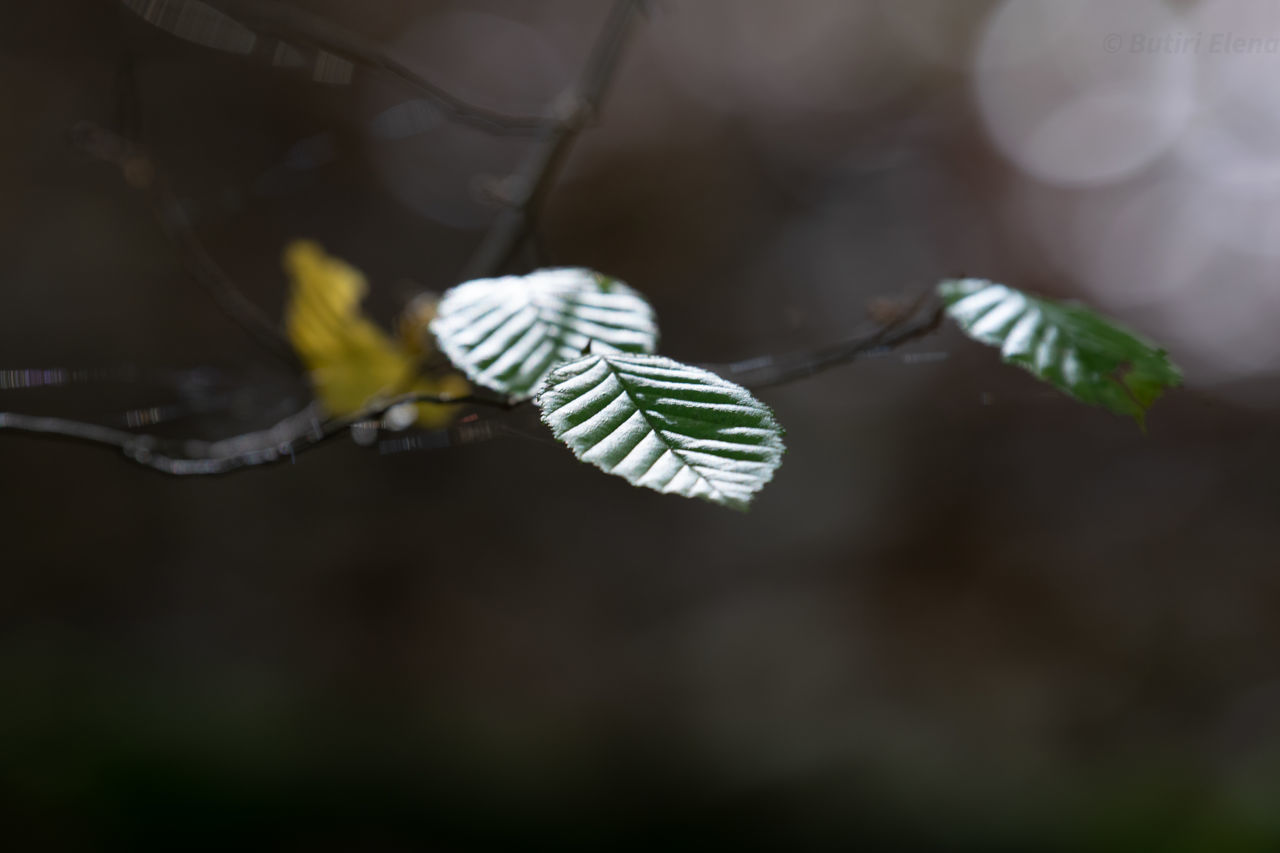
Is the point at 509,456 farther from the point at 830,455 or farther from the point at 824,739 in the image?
the point at 824,739

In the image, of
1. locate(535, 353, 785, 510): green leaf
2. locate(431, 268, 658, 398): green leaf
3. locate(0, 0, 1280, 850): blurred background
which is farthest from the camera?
locate(0, 0, 1280, 850): blurred background

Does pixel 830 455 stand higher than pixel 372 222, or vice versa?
pixel 372 222

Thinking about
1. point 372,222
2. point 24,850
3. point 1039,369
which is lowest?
point 24,850

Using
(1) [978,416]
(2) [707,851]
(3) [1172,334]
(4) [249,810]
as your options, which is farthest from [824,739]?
(3) [1172,334]

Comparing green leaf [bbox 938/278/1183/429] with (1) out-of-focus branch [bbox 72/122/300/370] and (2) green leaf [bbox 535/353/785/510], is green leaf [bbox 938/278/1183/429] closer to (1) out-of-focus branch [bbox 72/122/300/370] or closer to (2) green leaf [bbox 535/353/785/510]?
(2) green leaf [bbox 535/353/785/510]

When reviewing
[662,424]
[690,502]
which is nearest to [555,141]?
[662,424]

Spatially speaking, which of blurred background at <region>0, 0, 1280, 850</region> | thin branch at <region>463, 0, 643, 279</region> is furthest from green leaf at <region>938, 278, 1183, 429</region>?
blurred background at <region>0, 0, 1280, 850</region>

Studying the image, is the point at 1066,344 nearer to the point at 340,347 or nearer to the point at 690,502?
the point at 340,347
